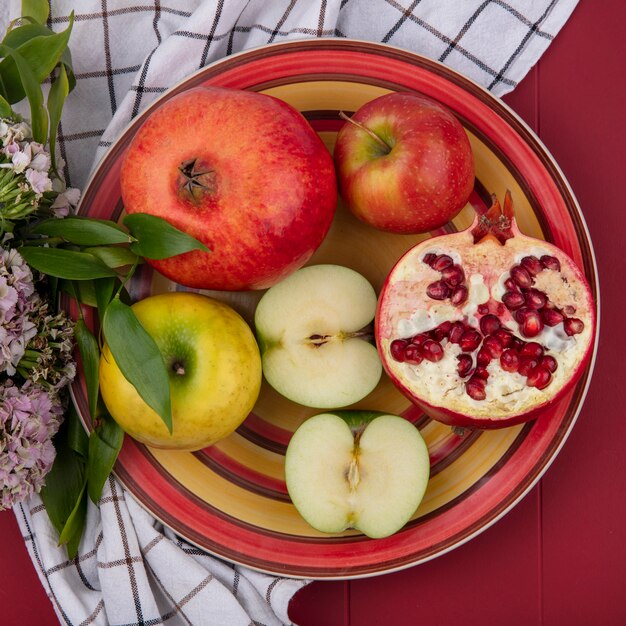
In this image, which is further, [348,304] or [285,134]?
[348,304]

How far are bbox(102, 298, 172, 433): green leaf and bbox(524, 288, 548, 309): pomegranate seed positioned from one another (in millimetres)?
391

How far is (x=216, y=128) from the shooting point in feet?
2.53

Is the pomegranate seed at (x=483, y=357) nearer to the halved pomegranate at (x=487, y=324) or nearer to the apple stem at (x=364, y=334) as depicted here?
the halved pomegranate at (x=487, y=324)

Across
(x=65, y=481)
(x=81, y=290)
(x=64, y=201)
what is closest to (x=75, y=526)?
(x=65, y=481)

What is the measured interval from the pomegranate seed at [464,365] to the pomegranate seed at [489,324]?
0.03 m

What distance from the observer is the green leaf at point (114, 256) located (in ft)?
2.76

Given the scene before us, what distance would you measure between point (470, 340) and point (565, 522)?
Result: 1.15 feet

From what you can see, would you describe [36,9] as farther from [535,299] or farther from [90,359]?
[535,299]

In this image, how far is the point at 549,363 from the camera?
810 millimetres

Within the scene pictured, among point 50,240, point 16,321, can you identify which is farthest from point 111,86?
point 16,321

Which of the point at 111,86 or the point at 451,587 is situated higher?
the point at 111,86

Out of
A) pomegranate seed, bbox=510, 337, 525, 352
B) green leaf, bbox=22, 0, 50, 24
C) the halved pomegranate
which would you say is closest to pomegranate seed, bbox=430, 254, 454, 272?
the halved pomegranate

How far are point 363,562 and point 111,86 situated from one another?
2.25 ft

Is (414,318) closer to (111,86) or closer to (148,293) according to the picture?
(148,293)
